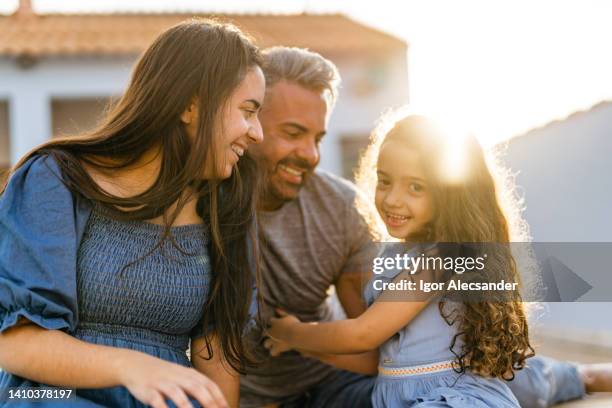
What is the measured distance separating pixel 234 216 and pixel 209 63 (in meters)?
0.42

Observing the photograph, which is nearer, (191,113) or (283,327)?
(191,113)

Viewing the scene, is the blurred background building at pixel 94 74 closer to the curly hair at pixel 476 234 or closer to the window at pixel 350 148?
the window at pixel 350 148

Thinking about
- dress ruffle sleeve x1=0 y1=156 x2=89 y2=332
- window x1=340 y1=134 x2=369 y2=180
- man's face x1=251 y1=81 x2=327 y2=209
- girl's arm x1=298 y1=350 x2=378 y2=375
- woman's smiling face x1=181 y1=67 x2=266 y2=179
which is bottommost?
girl's arm x1=298 y1=350 x2=378 y2=375

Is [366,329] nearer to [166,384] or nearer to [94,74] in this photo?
[166,384]

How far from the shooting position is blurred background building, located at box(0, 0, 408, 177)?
10391 millimetres

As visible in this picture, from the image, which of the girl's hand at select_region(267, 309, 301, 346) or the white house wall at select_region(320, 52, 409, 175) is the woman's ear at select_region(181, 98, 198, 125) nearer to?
the girl's hand at select_region(267, 309, 301, 346)

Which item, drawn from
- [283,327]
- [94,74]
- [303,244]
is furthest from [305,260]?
[94,74]

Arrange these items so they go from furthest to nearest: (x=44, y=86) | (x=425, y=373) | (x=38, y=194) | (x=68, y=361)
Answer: (x=44, y=86) → (x=425, y=373) → (x=38, y=194) → (x=68, y=361)

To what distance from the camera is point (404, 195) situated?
2184mm

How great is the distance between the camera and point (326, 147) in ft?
35.7

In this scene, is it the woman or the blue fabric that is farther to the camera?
the blue fabric

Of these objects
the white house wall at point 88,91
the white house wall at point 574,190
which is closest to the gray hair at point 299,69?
the white house wall at point 574,190

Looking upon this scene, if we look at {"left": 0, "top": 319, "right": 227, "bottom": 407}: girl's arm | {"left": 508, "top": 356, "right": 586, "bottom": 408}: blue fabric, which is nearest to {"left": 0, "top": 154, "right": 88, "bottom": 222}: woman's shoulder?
{"left": 0, "top": 319, "right": 227, "bottom": 407}: girl's arm

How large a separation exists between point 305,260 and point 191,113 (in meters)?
1.03
